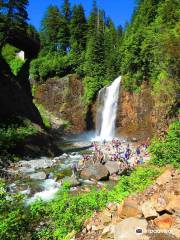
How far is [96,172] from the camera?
2325cm

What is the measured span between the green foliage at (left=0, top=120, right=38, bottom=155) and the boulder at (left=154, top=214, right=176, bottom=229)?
19.9m

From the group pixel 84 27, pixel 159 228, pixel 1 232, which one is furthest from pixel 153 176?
pixel 84 27

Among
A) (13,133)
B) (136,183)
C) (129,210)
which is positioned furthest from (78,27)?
(129,210)

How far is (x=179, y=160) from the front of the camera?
16266 mm

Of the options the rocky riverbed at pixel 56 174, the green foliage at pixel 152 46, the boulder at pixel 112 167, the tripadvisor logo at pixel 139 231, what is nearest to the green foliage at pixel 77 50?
the green foliage at pixel 152 46

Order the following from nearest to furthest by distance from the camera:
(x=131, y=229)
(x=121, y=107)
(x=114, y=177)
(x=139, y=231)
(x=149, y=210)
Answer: (x=139, y=231), (x=131, y=229), (x=149, y=210), (x=114, y=177), (x=121, y=107)

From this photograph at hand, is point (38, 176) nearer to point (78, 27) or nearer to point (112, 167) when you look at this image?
point (112, 167)

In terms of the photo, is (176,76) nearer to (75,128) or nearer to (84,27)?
(75,128)

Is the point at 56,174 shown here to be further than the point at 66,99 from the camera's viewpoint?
No

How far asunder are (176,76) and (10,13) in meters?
17.8

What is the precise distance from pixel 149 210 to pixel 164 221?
2.10ft

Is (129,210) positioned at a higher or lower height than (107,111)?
lower

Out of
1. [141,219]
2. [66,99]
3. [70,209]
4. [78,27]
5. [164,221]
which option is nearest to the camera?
[164,221]

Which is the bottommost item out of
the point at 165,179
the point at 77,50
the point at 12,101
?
the point at 165,179
